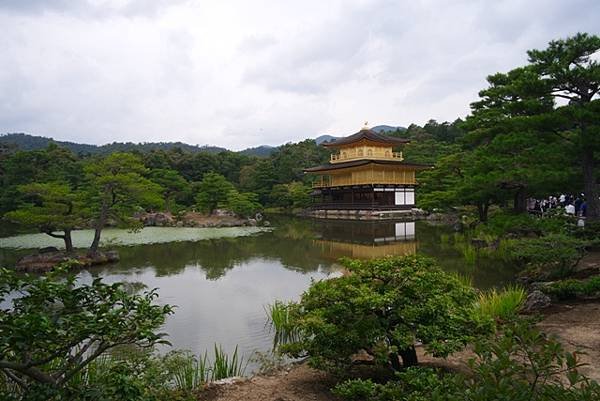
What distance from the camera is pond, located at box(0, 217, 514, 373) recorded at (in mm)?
6539

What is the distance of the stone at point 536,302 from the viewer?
5980mm

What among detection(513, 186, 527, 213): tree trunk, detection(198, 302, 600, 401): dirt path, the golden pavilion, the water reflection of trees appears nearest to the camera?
detection(198, 302, 600, 401): dirt path

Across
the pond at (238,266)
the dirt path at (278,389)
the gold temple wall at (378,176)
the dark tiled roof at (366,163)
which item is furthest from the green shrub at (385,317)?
the gold temple wall at (378,176)

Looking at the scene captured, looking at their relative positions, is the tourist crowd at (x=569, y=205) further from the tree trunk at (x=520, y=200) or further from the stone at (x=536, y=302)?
the stone at (x=536, y=302)

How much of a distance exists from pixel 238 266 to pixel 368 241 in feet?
21.0

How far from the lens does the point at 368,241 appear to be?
653 inches

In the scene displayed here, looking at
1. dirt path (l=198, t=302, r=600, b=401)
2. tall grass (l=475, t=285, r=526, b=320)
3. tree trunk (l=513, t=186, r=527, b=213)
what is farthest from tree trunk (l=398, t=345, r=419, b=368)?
tree trunk (l=513, t=186, r=527, b=213)

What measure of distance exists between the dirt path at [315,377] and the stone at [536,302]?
0.71 m

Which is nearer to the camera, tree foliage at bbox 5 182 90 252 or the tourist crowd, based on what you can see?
tree foliage at bbox 5 182 90 252

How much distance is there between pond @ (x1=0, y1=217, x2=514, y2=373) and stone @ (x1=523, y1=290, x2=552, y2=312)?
222 cm

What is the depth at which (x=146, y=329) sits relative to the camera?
2172 mm

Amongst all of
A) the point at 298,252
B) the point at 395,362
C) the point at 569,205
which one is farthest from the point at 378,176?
the point at 395,362

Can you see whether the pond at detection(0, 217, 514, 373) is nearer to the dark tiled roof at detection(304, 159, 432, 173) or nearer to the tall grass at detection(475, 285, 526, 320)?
the tall grass at detection(475, 285, 526, 320)

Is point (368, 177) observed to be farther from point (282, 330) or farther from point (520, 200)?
point (282, 330)
